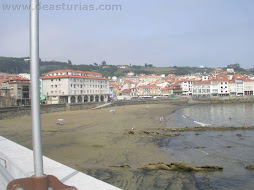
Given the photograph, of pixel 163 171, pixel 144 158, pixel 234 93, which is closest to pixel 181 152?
pixel 144 158

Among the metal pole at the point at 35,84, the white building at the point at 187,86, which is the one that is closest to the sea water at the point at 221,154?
the metal pole at the point at 35,84

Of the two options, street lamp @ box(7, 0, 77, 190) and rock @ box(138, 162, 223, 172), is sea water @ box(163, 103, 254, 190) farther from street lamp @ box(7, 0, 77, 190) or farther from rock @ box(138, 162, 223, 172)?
street lamp @ box(7, 0, 77, 190)

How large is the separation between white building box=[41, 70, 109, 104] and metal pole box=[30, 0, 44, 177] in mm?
73207

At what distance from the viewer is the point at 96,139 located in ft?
76.4

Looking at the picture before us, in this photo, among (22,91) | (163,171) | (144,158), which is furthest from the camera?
(22,91)

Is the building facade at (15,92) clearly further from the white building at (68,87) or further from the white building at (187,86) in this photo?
the white building at (187,86)

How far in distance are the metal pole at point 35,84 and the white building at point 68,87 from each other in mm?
73207

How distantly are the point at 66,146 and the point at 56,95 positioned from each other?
195 ft

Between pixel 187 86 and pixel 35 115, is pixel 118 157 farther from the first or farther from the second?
pixel 187 86

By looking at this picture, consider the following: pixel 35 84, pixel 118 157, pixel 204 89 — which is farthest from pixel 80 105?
pixel 204 89

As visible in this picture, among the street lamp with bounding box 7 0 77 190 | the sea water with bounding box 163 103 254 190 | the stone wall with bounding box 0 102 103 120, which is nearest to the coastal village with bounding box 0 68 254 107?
the stone wall with bounding box 0 102 103 120

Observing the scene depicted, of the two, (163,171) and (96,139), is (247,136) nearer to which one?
(96,139)

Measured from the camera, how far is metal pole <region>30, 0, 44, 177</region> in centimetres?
416

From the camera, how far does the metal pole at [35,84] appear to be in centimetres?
416
